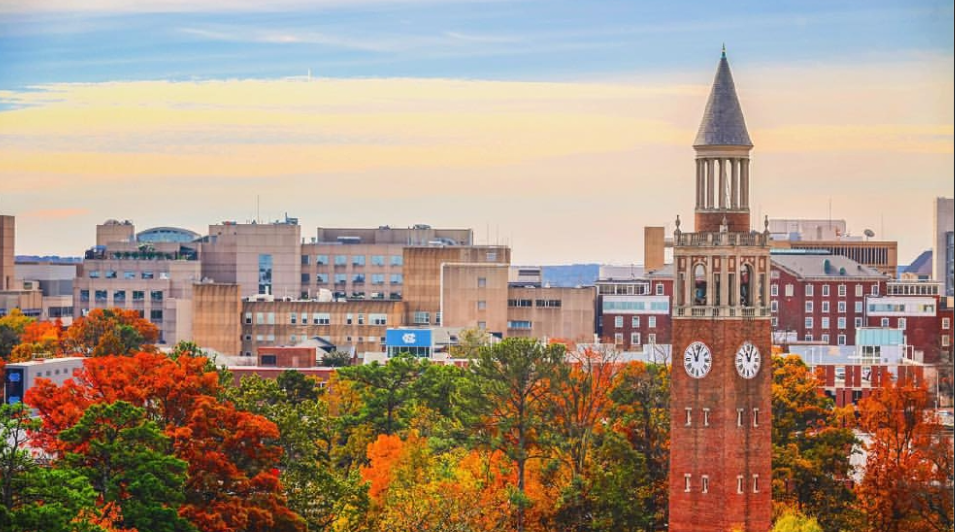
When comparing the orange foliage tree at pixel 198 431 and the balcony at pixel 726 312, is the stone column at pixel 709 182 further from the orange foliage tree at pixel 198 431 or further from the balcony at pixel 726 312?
the orange foliage tree at pixel 198 431

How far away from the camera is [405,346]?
17825 cm

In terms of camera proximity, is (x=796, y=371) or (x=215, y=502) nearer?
(x=215, y=502)

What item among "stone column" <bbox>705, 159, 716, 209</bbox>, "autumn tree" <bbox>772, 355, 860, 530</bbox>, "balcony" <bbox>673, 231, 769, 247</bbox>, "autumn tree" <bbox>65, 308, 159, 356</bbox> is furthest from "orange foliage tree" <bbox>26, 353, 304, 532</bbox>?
"autumn tree" <bbox>65, 308, 159, 356</bbox>

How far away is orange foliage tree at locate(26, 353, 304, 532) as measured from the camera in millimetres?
91312

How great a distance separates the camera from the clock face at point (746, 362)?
103750 mm

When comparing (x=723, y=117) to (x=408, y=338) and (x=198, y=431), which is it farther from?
(x=408, y=338)

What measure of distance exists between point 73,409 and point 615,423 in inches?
1286

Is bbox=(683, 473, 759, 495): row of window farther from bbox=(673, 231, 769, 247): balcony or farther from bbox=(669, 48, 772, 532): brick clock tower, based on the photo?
bbox=(673, 231, 769, 247): balcony

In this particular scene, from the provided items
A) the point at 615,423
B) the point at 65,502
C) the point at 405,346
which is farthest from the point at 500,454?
the point at 405,346

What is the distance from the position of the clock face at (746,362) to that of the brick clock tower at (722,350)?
44 mm

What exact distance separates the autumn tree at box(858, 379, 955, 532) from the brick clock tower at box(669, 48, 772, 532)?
244 inches

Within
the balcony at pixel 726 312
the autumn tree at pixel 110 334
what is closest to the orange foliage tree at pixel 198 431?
the balcony at pixel 726 312

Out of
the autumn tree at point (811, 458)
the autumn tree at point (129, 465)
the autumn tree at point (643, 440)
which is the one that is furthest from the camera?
the autumn tree at point (811, 458)

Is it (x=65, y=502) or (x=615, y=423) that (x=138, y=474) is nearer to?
(x=65, y=502)
